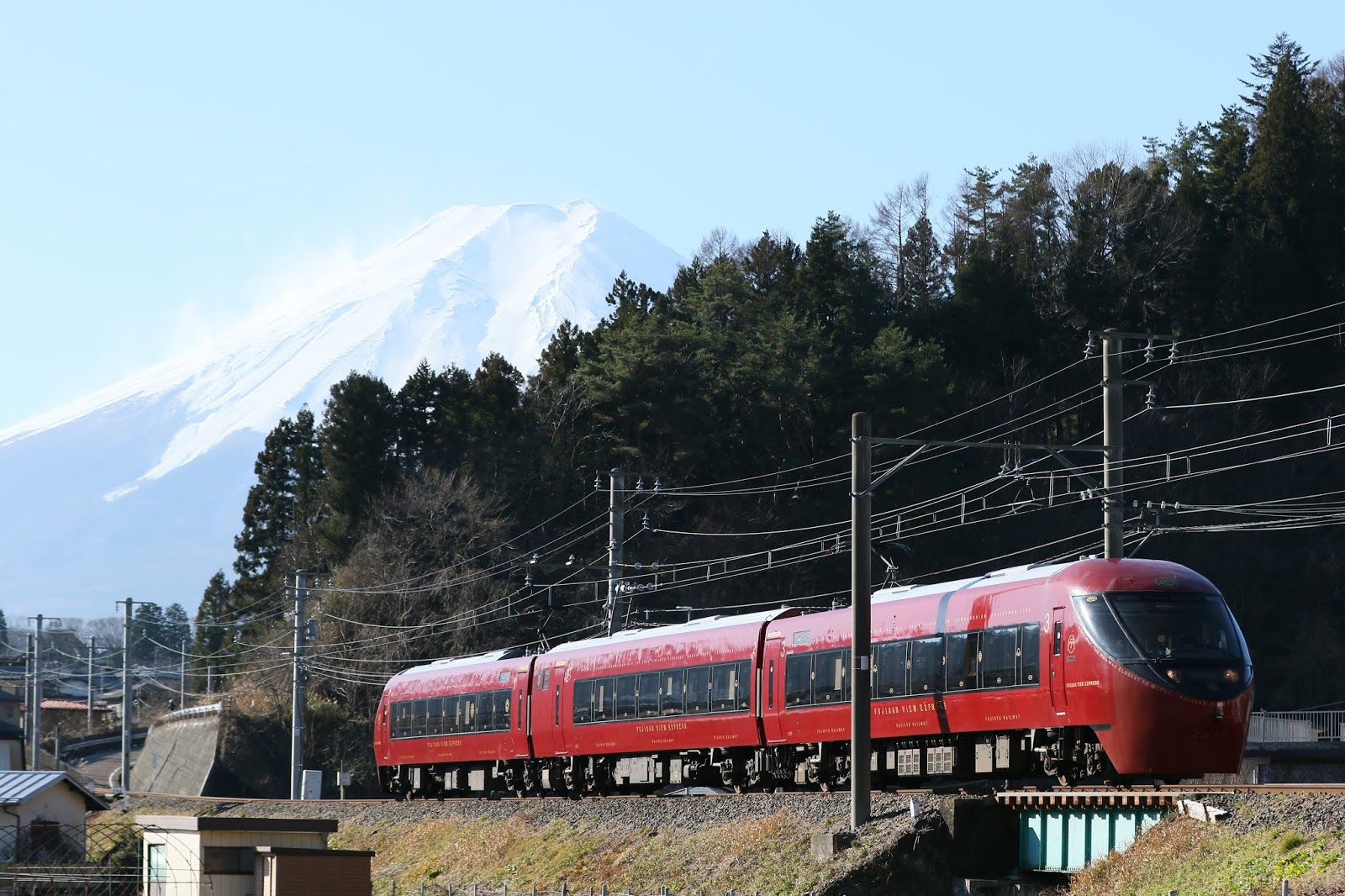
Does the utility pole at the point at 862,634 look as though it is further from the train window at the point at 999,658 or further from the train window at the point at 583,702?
the train window at the point at 583,702

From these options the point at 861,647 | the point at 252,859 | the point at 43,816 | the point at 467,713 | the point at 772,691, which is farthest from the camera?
the point at 467,713

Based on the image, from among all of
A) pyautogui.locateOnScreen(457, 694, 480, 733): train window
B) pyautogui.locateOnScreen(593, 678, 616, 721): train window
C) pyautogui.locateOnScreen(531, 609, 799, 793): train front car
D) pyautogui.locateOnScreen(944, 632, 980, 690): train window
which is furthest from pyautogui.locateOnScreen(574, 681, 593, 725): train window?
pyautogui.locateOnScreen(944, 632, 980, 690): train window

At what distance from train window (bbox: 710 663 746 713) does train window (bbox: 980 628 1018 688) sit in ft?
23.0

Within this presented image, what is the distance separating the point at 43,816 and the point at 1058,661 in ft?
76.3

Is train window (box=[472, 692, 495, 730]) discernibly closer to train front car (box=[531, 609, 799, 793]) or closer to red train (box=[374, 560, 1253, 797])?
red train (box=[374, 560, 1253, 797])

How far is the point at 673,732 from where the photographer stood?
3481 cm

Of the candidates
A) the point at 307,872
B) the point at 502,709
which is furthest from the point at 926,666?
the point at 502,709

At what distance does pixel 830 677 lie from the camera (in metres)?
30.1

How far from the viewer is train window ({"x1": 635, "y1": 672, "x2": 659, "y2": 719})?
3538cm

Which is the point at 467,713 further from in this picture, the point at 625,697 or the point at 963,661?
the point at 963,661

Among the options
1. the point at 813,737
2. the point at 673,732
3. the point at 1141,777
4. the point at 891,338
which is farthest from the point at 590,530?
the point at 1141,777

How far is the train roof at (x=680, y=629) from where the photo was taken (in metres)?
33.0

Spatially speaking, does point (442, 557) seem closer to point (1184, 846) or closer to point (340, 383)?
point (340, 383)

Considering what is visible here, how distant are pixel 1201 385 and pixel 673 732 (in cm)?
3905
